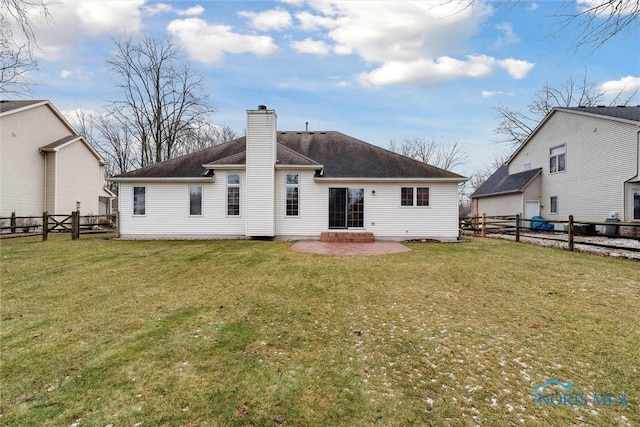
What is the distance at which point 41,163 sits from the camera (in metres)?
18.1

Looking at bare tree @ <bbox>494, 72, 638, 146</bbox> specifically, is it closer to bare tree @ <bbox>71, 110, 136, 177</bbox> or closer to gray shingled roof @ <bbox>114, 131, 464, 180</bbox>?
gray shingled roof @ <bbox>114, 131, 464, 180</bbox>

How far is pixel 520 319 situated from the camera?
4.27m

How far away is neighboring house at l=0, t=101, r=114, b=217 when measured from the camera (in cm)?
1612

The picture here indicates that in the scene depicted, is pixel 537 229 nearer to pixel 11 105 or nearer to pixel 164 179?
pixel 164 179

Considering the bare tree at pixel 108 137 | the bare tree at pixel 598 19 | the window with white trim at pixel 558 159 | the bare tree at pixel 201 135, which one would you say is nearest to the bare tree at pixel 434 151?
the window with white trim at pixel 558 159

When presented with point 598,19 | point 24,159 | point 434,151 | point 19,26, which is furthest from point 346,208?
point 434,151

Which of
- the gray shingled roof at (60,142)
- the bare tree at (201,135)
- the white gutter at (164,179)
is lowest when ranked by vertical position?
the white gutter at (164,179)

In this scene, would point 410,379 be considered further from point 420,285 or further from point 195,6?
point 195,6

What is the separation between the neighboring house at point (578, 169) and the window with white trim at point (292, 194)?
53.6 feet

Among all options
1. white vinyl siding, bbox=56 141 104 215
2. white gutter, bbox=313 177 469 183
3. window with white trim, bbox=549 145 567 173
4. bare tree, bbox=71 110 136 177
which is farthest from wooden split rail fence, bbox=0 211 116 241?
window with white trim, bbox=549 145 567 173

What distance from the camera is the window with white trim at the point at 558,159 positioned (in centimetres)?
1835

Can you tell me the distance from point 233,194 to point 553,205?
20.4 m

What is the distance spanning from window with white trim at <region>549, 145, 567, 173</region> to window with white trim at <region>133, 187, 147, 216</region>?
24250 mm

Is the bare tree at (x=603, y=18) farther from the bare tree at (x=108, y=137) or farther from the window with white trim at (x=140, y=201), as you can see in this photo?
the bare tree at (x=108, y=137)
